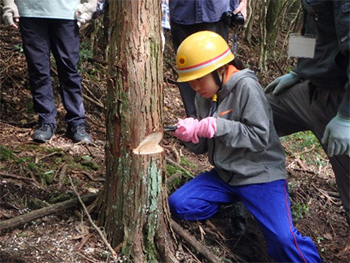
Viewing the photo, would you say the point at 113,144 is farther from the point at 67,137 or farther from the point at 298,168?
the point at 298,168

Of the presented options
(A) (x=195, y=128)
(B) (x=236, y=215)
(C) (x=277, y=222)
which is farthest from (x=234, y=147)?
(B) (x=236, y=215)

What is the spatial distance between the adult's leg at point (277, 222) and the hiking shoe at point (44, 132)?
5.81 feet

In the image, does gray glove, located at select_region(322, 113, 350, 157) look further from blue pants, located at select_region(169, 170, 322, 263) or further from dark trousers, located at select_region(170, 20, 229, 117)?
dark trousers, located at select_region(170, 20, 229, 117)

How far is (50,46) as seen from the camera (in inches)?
145

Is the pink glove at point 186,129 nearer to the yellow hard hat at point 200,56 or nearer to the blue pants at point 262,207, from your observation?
the yellow hard hat at point 200,56

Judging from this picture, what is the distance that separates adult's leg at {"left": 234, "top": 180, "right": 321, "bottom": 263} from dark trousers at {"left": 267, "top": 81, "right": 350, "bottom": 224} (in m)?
0.39

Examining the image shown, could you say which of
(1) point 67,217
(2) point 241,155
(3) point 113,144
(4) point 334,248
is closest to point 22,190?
(1) point 67,217

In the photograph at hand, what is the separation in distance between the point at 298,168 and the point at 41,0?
2819 mm

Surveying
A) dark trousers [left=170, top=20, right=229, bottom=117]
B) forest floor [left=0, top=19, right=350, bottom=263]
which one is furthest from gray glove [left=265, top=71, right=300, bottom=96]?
dark trousers [left=170, top=20, right=229, bottom=117]

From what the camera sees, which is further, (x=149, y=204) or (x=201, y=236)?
(x=201, y=236)

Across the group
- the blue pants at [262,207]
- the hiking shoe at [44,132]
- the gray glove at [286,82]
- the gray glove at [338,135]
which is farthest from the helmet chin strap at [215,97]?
the hiking shoe at [44,132]

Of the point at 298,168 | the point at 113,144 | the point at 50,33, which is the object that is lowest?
the point at 298,168

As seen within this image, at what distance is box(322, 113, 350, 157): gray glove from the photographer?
7.66 ft

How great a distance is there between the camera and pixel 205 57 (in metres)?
2.54
